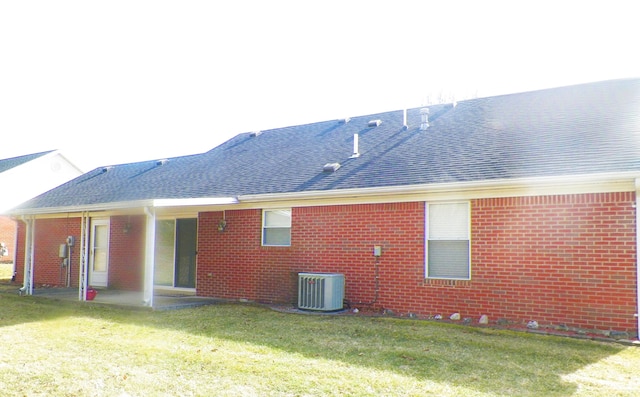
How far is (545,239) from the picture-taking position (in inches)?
348

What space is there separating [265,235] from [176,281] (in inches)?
152

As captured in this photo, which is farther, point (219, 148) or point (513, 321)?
point (219, 148)

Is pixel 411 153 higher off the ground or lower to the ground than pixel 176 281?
higher

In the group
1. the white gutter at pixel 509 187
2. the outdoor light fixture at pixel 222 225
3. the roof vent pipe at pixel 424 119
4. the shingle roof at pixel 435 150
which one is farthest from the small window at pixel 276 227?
the roof vent pipe at pixel 424 119

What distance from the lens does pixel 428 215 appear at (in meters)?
10.2

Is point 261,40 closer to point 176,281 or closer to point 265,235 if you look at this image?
point 265,235

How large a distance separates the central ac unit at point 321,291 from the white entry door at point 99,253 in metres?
8.53

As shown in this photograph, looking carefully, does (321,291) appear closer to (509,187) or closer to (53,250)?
(509,187)

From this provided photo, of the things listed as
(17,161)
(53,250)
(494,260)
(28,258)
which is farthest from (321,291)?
(17,161)

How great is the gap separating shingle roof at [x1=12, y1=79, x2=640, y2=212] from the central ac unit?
188 centimetres

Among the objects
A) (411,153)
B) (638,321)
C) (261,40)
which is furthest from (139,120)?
(638,321)

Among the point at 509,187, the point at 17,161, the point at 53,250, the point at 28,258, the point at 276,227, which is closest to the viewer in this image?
the point at 509,187

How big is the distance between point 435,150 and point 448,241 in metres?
2.36

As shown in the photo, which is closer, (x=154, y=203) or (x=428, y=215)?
(x=428, y=215)
